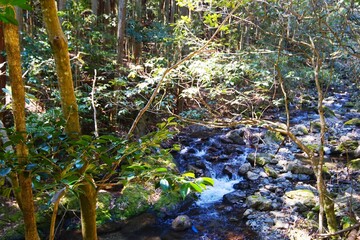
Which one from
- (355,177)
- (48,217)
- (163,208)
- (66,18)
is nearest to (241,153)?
(355,177)

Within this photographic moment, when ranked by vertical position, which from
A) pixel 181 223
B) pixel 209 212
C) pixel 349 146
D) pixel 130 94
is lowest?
pixel 209 212

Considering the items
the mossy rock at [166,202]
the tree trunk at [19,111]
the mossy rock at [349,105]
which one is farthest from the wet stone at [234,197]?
the mossy rock at [349,105]

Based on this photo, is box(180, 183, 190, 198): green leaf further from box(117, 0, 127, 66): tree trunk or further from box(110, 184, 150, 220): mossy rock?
box(117, 0, 127, 66): tree trunk

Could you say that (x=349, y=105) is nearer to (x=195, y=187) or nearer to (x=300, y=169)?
(x=300, y=169)

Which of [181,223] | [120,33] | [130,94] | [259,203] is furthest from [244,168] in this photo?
[120,33]

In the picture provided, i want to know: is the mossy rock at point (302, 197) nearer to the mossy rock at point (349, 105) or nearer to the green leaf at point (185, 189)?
the green leaf at point (185, 189)

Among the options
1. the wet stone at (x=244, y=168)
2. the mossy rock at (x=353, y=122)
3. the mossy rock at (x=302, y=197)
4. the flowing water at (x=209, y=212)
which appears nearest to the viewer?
the flowing water at (x=209, y=212)

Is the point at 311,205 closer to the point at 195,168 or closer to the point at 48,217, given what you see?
the point at 195,168

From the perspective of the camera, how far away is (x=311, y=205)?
19.5 ft

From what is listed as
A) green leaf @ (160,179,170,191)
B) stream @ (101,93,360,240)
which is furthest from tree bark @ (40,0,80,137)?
stream @ (101,93,360,240)

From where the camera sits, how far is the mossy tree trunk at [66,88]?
4.69 ft

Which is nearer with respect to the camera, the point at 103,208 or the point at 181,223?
the point at 181,223

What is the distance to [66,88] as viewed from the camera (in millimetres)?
1511

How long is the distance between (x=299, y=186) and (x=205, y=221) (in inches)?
107
